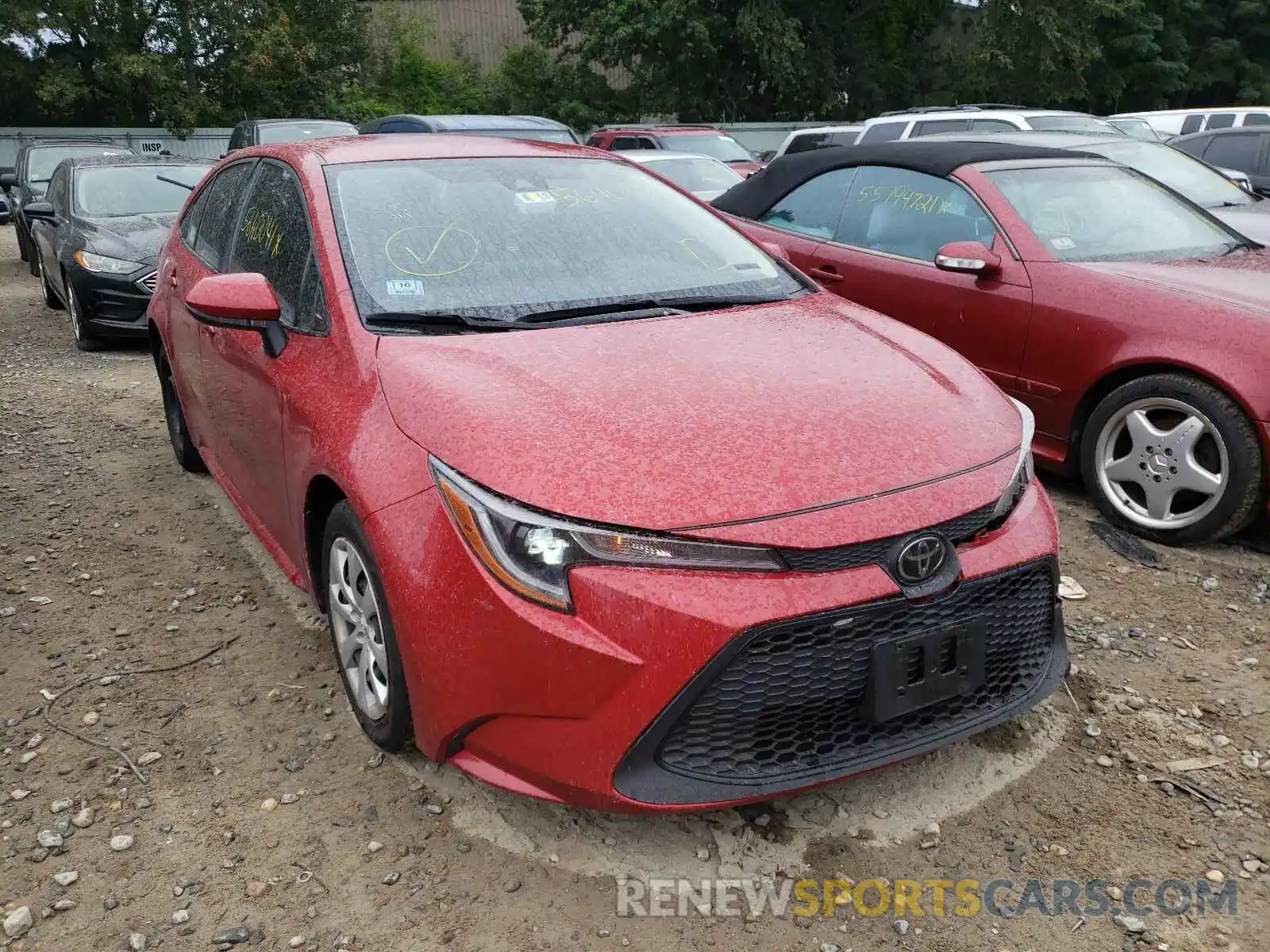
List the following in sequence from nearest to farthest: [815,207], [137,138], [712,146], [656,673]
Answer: [656,673], [815,207], [712,146], [137,138]

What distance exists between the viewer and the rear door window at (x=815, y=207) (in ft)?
18.5

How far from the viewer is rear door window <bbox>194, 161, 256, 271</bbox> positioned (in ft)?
12.8

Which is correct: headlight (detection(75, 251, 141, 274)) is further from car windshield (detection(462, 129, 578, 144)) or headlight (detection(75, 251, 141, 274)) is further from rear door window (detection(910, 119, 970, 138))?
rear door window (detection(910, 119, 970, 138))

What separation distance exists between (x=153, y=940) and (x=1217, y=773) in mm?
2608

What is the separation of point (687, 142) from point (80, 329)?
33.6 ft

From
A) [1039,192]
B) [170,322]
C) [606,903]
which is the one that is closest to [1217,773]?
[606,903]

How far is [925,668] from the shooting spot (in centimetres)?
225

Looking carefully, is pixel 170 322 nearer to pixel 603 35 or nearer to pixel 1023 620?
pixel 1023 620

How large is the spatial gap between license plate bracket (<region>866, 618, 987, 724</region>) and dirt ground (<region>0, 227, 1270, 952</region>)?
436mm

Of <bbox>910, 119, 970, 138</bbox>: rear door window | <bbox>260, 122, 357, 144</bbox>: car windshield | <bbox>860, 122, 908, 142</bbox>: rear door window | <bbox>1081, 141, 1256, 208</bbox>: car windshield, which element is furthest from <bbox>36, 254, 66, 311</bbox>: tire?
<bbox>910, 119, 970, 138</bbox>: rear door window

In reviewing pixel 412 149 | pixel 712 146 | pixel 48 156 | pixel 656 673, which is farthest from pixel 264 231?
pixel 712 146

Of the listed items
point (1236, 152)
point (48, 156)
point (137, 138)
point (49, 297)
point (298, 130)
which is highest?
point (298, 130)

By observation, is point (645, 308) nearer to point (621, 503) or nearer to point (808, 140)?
point (621, 503)

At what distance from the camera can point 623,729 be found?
2115 millimetres
